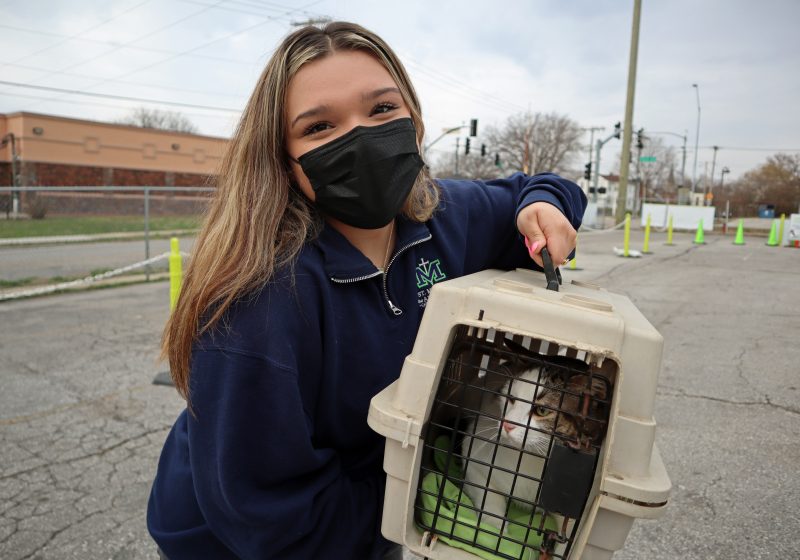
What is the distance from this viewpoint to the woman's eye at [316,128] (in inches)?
53.4

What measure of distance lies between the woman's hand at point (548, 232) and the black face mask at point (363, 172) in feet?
1.19

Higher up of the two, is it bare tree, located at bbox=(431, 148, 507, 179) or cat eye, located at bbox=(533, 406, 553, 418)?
bare tree, located at bbox=(431, 148, 507, 179)

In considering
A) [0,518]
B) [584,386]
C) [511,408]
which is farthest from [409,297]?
[0,518]

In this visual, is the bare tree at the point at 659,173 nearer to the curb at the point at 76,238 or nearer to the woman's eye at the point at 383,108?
the curb at the point at 76,238

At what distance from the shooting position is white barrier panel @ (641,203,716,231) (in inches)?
982

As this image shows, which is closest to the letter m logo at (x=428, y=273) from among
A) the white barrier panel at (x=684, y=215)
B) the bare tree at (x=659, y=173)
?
the white barrier panel at (x=684, y=215)

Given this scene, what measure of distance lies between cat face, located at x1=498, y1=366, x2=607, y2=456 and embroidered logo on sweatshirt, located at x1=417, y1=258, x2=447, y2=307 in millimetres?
316

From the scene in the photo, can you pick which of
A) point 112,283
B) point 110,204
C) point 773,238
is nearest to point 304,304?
point 112,283

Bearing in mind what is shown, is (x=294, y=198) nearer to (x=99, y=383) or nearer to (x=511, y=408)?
(x=511, y=408)

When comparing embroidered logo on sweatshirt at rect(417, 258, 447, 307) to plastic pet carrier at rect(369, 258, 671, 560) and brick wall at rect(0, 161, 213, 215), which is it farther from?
brick wall at rect(0, 161, 213, 215)

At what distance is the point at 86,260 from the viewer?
445 inches

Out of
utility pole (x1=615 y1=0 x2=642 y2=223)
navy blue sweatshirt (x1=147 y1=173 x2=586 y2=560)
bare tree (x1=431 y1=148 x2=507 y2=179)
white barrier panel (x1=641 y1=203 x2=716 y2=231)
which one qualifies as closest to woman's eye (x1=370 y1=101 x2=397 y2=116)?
navy blue sweatshirt (x1=147 y1=173 x2=586 y2=560)

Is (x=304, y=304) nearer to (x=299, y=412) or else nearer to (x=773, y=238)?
(x=299, y=412)

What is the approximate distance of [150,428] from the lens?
3.73 m
